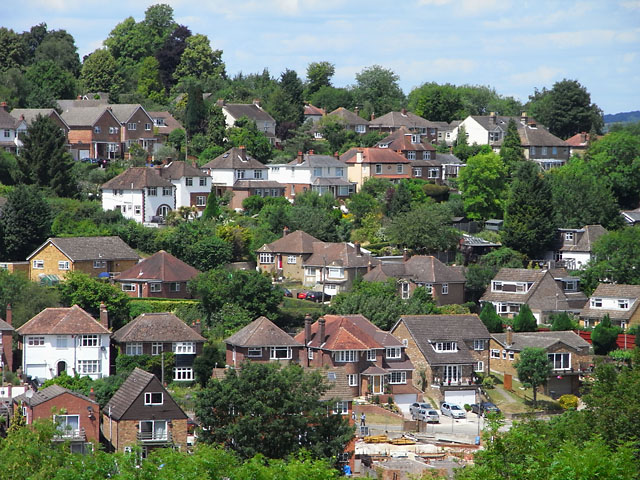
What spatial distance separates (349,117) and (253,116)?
36.1 ft

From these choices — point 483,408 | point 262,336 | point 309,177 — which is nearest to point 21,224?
point 262,336

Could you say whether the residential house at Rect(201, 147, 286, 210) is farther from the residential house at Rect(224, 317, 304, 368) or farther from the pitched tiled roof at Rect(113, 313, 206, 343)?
the pitched tiled roof at Rect(113, 313, 206, 343)

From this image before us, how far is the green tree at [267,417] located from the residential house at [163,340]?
15.9 metres

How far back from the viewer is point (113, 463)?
3747cm

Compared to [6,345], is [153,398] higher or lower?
lower

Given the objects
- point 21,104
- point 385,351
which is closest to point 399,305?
point 385,351

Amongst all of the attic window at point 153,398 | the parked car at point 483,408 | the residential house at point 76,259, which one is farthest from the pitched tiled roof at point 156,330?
the parked car at point 483,408

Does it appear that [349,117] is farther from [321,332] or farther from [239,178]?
[321,332]

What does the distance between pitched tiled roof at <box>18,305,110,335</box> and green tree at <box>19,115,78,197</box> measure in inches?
703

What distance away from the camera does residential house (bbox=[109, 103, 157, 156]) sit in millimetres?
93938

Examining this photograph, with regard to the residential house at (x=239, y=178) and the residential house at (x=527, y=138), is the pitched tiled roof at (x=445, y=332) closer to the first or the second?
the residential house at (x=239, y=178)

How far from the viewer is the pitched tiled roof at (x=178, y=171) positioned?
82.4 meters

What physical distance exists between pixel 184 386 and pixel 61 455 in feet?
73.4

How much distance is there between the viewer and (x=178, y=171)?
271 feet
